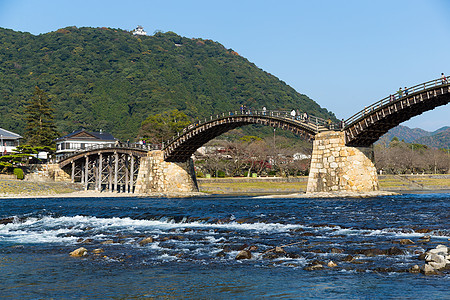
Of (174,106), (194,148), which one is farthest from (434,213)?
(174,106)

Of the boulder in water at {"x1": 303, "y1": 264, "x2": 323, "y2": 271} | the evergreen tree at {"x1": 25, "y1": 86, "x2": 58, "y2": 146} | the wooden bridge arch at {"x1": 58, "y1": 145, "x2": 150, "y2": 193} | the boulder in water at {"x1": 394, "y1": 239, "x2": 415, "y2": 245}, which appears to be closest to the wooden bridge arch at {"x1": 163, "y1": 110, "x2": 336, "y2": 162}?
the wooden bridge arch at {"x1": 58, "y1": 145, "x2": 150, "y2": 193}

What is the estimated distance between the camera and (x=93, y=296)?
12.0 meters

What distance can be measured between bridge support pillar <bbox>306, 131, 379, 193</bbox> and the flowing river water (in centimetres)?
2131


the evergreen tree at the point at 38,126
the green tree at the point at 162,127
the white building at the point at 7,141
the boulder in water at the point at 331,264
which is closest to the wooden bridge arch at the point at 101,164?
the evergreen tree at the point at 38,126

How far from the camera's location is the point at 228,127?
69250 millimetres

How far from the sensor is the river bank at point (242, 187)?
2702 inches

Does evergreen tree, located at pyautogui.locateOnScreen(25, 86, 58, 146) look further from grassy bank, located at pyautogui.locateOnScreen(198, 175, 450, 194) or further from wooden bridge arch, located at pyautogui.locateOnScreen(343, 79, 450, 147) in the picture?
wooden bridge arch, located at pyautogui.locateOnScreen(343, 79, 450, 147)

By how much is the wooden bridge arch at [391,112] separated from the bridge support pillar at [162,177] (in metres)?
29.7

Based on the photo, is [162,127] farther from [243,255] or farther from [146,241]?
[243,255]

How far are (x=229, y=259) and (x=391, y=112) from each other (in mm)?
35667

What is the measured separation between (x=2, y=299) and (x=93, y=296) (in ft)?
7.48

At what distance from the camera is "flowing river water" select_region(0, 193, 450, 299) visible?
12305mm

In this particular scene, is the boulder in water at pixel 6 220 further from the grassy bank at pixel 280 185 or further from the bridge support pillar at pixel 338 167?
the grassy bank at pixel 280 185

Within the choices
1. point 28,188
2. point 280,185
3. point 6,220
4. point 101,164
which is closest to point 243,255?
point 6,220
